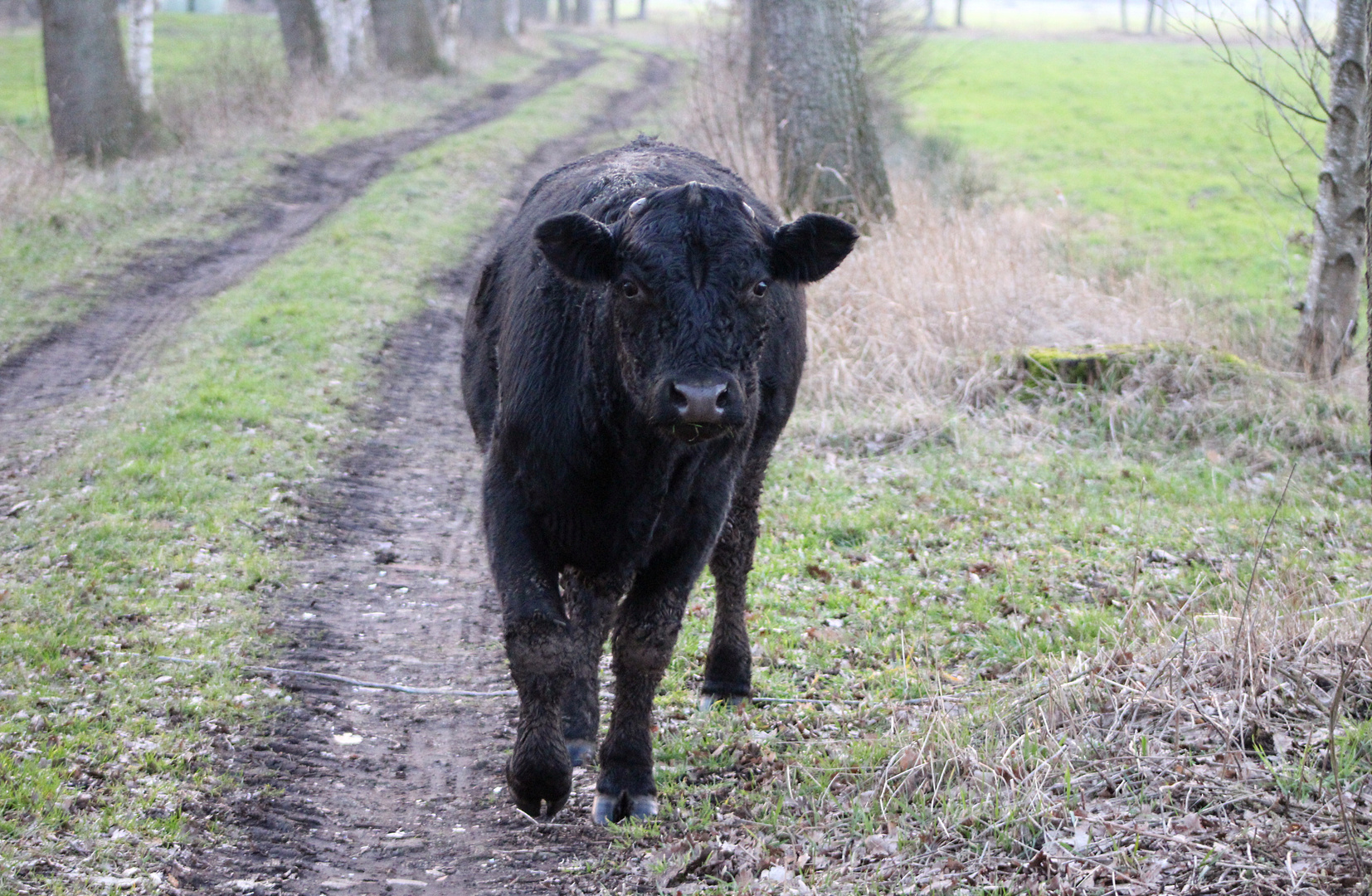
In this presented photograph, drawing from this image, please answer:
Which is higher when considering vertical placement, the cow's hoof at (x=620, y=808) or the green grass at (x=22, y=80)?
the green grass at (x=22, y=80)

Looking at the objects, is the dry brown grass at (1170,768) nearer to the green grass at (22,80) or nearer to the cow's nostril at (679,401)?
the cow's nostril at (679,401)

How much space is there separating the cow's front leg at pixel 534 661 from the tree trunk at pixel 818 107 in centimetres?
977

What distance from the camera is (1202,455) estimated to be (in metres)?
9.74

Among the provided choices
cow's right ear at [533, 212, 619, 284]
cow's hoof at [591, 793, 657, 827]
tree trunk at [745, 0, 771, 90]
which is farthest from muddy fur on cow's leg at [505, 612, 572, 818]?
tree trunk at [745, 0, 771, 90]

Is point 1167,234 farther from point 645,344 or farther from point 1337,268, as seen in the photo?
point 645,344

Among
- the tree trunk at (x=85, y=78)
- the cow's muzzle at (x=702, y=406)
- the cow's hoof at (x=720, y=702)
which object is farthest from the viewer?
the tree trunk at (x=85, y=78)

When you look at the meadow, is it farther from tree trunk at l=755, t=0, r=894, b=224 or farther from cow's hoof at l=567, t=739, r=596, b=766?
tree trunk at l=755, t=0, r=894, b=224

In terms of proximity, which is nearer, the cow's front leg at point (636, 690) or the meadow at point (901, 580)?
the meadow at point (901, 580)

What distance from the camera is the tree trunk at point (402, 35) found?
29750 mm

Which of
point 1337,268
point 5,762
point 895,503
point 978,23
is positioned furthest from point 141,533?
point 978,23

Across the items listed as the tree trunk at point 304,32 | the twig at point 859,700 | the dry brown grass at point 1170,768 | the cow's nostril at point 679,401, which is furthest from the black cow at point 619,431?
the tree trunk at point 304,32

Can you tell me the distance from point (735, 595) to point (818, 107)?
9.15 meters

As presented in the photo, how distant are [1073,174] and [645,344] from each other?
26.1m

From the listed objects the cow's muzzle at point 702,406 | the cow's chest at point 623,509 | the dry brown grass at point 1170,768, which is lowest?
the dry brown grass at point 1170,768
